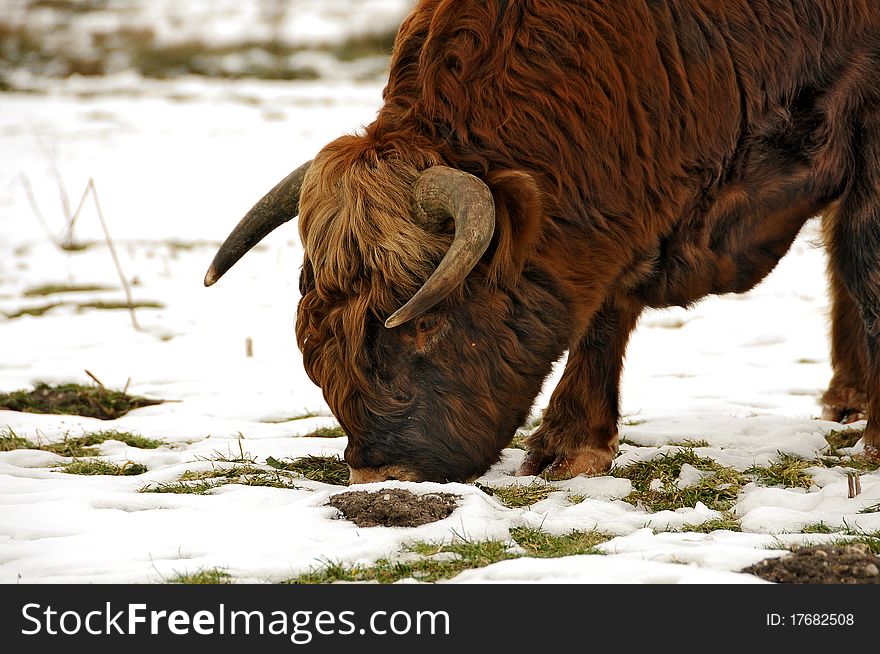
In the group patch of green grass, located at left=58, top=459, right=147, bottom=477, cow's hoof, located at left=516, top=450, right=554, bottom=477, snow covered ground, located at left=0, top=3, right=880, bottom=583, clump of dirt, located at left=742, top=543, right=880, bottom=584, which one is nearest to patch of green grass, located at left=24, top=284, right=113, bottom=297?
snow covered ground, located at left=0, top=3, right=880, bottom=583

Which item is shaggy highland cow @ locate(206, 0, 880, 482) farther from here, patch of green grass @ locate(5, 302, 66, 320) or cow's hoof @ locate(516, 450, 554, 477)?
patch of green grass @ locate(5, 302, 66, 320)

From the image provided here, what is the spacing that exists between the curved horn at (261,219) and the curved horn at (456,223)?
33.0 inches

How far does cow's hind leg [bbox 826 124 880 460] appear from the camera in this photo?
15.0ft

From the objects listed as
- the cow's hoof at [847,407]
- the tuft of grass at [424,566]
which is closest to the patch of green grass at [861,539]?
Answer: the tuft of grass at [424,566]

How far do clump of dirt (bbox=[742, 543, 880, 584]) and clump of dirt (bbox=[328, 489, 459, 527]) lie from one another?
1.10 metres

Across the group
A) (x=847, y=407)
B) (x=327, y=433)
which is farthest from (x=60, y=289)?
(x=847, y=407)

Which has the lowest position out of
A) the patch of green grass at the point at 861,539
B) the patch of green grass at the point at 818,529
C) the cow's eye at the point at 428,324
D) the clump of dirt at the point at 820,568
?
the clump of dirt at the point at 820,568

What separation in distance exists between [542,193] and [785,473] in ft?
5.16

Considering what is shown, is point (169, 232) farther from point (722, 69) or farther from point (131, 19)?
point (131, 19)

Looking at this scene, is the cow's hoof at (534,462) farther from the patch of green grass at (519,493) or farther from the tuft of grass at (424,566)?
the tuft of grass at (424,566)

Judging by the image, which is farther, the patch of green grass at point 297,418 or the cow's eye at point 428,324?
the patch of green grass at point 297,418

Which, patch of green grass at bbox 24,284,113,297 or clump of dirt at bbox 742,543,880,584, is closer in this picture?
clump of dirt at bbox 742,543,880,584

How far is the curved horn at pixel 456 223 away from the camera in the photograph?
12.2 ft

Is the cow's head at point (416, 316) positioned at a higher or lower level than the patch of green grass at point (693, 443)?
higher
